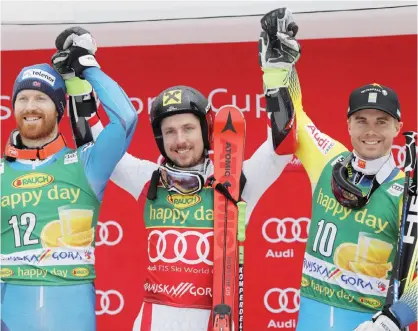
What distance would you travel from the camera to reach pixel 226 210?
136 inches

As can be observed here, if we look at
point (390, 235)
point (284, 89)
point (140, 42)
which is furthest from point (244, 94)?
point (390, 235)

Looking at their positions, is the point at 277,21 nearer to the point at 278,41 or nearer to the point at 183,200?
the point at 278,41

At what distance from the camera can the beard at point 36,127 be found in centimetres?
363

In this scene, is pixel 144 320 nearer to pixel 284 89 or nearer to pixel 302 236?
pixel 284 89

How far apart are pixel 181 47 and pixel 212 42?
21 cm

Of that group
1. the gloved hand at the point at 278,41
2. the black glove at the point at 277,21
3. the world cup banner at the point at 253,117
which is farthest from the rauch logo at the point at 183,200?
the world cup banner at the point at 253,117

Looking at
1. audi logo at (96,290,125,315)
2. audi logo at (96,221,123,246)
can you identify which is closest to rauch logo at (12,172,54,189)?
audi logo at (96,221,123,246)

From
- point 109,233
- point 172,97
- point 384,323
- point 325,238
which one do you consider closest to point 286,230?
point 109,233

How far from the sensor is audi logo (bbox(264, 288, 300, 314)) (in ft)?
15.5

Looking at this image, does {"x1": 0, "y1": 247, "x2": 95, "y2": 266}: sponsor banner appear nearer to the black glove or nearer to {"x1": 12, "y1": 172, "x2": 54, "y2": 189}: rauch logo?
{"x1": 12, "y1": 172, "x2": 54, "y2": 189}: rauch logo

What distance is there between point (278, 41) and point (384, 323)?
4.47 feet

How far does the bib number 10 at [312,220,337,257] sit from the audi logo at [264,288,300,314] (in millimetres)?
1317

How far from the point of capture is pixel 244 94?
4.76 m

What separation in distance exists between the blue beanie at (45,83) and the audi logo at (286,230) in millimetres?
1606
